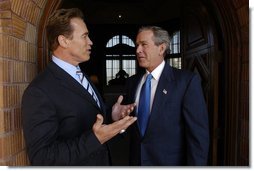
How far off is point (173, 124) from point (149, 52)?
630 millimetres

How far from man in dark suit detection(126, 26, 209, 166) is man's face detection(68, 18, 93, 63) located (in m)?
0.74

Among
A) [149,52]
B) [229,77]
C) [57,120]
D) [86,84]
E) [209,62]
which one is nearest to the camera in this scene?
[57,120]

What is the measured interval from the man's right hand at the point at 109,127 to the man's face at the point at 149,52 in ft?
3.41

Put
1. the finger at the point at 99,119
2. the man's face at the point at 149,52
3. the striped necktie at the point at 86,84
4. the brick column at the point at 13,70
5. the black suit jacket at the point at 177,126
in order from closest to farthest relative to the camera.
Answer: the finger at the point at 99,119
the brick column at the point at 13,70
the striped necktie at the point at 86,84
the black suit jacket at the point at 177,126
the man's face at the point at 149,52

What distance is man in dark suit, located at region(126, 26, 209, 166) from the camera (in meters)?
2.06

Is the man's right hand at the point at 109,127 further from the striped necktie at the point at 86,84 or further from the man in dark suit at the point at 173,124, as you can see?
the man in dark suit at the point at 173,124

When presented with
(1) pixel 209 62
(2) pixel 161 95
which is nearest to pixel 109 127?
(2) pixel 161 95

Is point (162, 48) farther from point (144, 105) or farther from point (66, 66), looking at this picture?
point (66, 66)

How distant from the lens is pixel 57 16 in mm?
1584

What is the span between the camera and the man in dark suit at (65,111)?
4.39 feet

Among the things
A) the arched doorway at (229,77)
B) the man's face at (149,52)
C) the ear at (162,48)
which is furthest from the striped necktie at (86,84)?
the ear at (162,48)

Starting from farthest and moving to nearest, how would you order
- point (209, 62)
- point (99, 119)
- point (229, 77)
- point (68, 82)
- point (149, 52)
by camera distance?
1. point (209, 62)
2. point (229, 77)
3. point (149, 52)
4. point (68, 82)
5. point (99, 119)

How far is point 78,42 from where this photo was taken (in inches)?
63.9

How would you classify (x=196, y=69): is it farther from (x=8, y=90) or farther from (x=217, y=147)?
(x=8, y=90)
